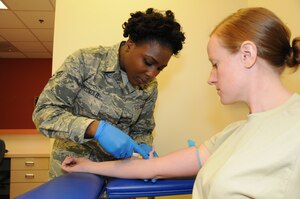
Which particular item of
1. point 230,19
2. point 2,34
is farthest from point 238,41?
point 2,34

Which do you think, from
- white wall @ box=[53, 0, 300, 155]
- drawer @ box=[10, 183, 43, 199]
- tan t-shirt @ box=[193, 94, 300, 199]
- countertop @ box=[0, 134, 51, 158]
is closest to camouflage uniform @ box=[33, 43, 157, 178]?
white wall @ box=[53, 0, 300, 155]

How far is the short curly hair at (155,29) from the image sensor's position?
1171mm

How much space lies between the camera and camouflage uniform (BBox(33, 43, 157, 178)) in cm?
109

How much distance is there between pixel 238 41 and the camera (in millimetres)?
782

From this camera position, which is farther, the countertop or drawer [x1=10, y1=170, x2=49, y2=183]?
the countertop

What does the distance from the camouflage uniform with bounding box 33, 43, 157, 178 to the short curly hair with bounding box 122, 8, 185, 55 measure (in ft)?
0.51

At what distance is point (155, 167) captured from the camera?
3.24 feet

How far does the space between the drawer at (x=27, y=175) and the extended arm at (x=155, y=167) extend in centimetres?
239

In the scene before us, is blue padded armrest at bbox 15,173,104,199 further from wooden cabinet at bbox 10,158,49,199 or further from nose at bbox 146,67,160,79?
wooden cabinet at bbox 10,158,49,199

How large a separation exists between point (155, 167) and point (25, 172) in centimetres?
266

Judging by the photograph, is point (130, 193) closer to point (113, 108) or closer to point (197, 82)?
point (113, 108)

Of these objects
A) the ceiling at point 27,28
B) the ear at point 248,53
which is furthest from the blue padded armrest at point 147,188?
the ceiling at point 27,28

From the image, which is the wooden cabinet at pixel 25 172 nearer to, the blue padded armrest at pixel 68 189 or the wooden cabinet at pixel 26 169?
the wooden cabinet at pixel 26 169

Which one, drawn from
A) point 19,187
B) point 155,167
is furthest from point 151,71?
point 19,187
